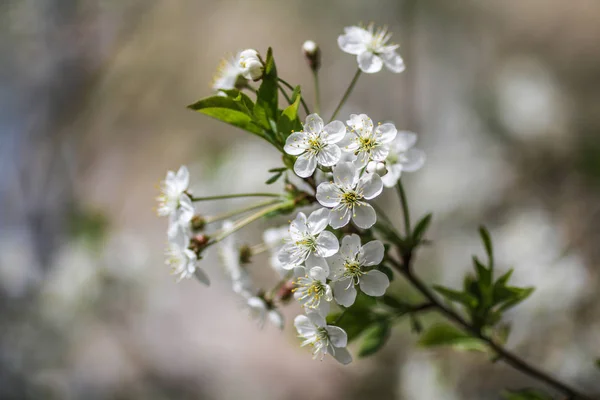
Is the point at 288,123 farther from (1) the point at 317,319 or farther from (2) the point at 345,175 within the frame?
(1) the point at 317,319

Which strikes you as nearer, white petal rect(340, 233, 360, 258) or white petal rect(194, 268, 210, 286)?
white petal rect(340, 233, 360, 258)

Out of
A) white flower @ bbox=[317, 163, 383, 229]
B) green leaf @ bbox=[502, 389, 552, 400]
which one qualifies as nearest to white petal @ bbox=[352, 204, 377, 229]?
white flower @ bbox=[317, 163, 383, 229]

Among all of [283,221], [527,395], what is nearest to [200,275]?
[527,395]

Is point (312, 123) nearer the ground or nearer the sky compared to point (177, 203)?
nearer the sky

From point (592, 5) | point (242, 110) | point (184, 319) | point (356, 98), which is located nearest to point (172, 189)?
point (242, 110)

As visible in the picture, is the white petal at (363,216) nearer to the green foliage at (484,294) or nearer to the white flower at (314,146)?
the white flower at (314,146)

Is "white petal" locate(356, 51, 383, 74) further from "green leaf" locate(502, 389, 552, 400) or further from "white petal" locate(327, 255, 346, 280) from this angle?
"green leaf" locate(502, 389, 552, 400)
